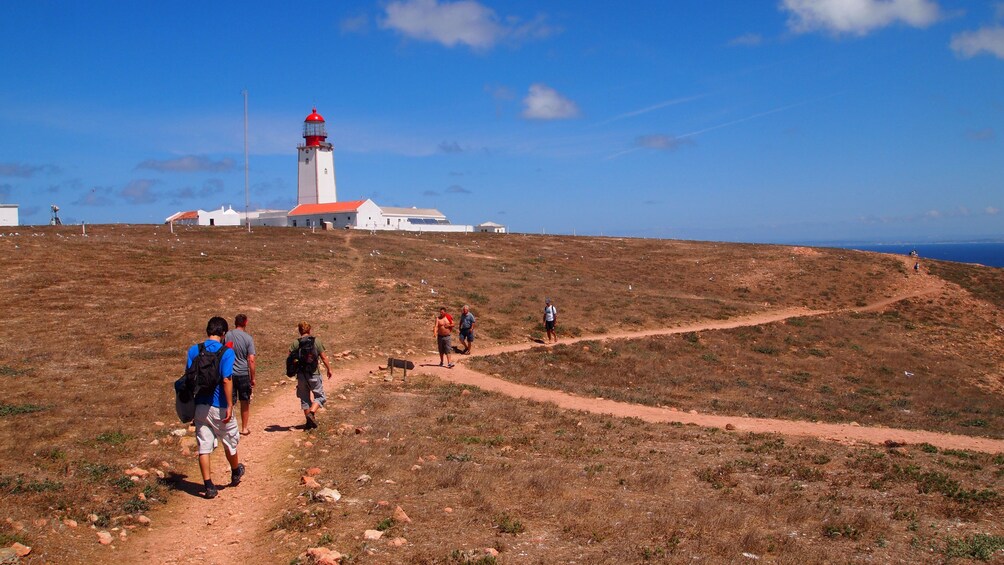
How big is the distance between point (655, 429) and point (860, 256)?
62.4 meters

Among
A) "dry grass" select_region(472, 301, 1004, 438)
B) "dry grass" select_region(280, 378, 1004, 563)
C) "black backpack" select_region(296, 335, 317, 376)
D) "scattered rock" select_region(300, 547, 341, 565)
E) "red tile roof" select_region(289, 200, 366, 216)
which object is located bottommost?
"dry grass" select_region(472, 301, 1004, 438)

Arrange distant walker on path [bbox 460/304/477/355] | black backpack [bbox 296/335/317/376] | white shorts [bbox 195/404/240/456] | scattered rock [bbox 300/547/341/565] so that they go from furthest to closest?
distant walker on path [bbox 460/304/477/355], black backpack [bbox 296/335/317/376], white shorts [bbox 195/404/240/456], scattered rock [bbox 300/547/341/565]

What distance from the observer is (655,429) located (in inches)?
642

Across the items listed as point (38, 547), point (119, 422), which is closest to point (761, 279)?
point (119, 422)

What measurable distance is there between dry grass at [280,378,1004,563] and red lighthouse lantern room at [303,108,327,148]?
80.2 meters

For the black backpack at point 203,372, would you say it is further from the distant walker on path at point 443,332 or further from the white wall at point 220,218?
the white wall at point 220,218

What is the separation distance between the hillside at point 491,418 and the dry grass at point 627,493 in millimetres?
57

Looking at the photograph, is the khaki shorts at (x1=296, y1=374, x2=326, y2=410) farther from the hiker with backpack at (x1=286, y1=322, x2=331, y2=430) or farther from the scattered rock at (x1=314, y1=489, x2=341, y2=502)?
the scattered rock at (x1=314, y1=489, x2=341, y2=502)

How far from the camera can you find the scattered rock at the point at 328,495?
30.3ft

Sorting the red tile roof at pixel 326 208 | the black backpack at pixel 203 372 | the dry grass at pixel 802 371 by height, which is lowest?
the dry grass at pixel 802 371

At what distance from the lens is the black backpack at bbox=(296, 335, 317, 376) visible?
522 inches

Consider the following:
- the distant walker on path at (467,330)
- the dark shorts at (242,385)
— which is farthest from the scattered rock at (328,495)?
the distant walker on path at (467,330)

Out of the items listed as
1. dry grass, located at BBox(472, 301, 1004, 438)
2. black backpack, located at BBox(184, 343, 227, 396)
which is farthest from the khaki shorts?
dry grass, located at BBox(472, 301, 1004, 438)

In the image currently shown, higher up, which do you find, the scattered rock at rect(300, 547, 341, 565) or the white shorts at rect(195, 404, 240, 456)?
the white shorts at rect(195, 404, 240, 456)
